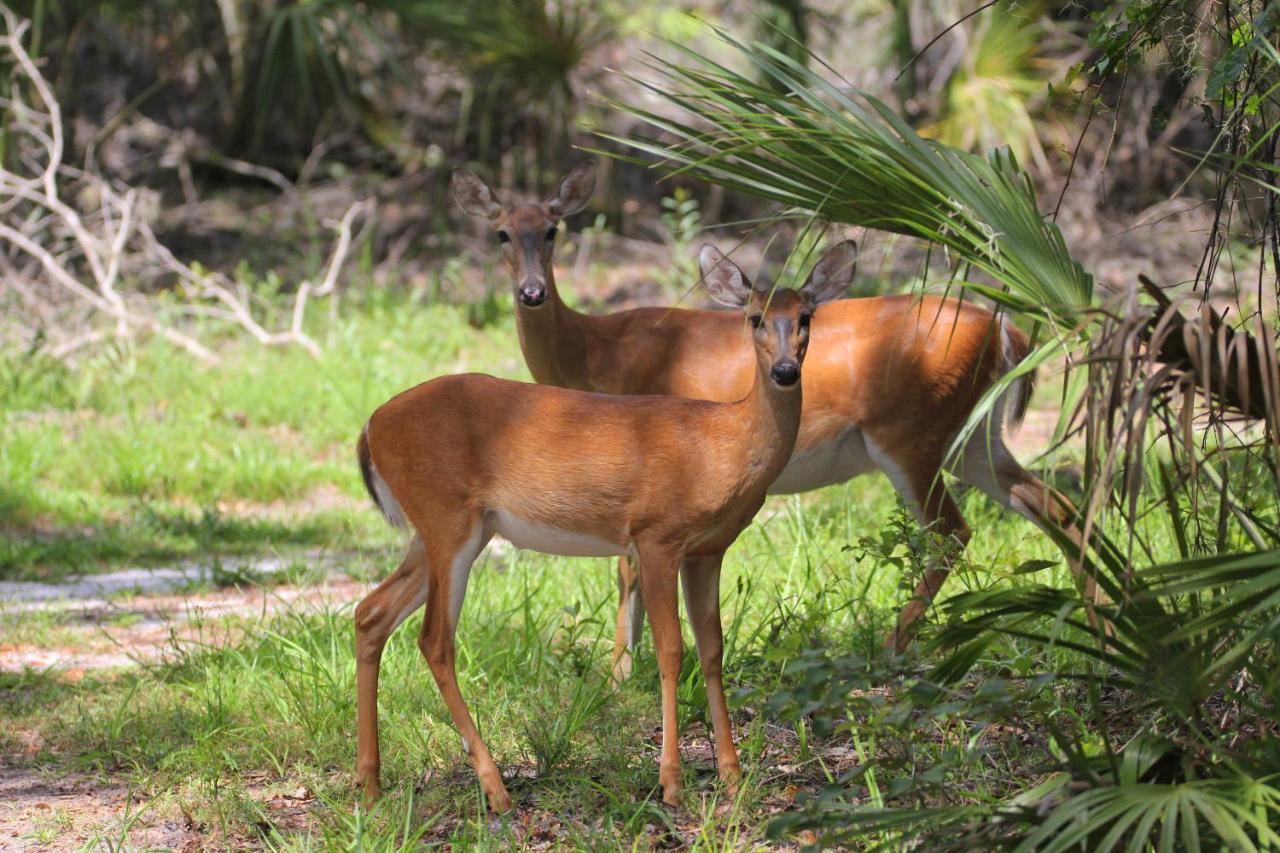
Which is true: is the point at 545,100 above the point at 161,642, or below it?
above

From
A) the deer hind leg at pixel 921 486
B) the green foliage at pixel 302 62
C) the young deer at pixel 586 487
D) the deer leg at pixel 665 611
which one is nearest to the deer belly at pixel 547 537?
the young deer at pixel 586 487

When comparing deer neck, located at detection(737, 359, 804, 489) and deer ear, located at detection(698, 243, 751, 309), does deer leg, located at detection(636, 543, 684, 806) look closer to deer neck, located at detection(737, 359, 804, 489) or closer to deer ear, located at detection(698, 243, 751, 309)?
deer neck, located at detection(737, 359, 804, 489)

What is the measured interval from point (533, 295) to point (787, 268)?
13.5 feet

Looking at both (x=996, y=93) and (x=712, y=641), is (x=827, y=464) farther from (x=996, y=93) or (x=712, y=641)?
(x=996, y=93)

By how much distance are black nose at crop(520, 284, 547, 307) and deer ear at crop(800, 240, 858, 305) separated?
181cm

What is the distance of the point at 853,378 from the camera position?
5.75m

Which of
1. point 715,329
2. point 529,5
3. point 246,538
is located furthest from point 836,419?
point 529,5

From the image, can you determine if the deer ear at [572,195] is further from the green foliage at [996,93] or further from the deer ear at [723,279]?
the green foliage at [996,93]

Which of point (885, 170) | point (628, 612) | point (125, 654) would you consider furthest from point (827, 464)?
point (125, 654)

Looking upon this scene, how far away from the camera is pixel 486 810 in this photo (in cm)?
414

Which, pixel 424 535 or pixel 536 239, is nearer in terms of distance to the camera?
pixel 424 535

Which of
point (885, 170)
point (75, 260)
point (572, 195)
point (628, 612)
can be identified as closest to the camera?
point (885, 170)

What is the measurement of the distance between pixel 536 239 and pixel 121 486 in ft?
10.7

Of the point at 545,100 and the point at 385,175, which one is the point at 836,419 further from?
the point at 385,175
